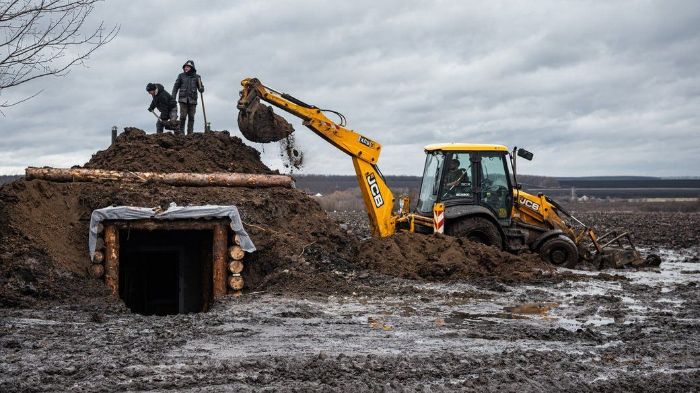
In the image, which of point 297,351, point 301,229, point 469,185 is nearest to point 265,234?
point 301,229

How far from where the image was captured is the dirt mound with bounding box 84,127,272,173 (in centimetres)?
1514

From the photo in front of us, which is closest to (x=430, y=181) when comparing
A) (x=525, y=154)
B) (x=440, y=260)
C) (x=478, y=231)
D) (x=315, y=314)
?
(x=478, y=231)

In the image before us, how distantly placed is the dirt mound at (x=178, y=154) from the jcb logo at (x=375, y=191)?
215 cm

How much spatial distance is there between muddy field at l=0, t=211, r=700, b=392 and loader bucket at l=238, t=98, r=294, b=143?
400 cm

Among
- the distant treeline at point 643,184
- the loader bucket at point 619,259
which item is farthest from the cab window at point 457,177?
the distant treeline at point 643,184

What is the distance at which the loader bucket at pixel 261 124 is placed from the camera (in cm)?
1597

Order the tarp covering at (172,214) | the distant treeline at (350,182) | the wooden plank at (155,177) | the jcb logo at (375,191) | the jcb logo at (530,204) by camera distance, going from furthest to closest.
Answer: the distant treeline at (350,182)
the jcb logo at (530,204)
the jcb logo at (375,191)
the wooden plank at (155,177)
the tarp covering at (172,214)

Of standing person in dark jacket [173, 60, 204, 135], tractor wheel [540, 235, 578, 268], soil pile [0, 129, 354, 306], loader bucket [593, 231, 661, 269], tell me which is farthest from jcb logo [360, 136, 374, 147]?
loader bucket [593, 231, 661, 269]

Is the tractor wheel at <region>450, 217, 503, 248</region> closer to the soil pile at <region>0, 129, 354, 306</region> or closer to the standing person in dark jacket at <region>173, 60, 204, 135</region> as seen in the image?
the soil pile at <region>0, 129, 354, 306</region>

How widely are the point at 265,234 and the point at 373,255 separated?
7.24ft

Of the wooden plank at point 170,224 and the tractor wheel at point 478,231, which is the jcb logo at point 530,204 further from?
the wooden plank at point 170,224

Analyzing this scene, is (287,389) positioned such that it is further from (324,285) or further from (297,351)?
(324,285)

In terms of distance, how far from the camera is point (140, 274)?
16297 mm

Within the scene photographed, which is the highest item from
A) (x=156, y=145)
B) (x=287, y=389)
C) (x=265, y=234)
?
(x=156, y=145)
